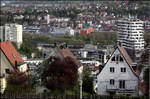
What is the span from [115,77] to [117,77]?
0.03 m

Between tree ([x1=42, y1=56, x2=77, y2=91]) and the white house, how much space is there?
17.2 inches

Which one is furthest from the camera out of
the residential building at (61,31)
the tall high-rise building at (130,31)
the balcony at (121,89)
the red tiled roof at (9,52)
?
the residential building at (61,31)

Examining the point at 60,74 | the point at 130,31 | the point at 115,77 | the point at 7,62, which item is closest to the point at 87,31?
the point at 130,31

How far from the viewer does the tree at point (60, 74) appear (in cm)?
425

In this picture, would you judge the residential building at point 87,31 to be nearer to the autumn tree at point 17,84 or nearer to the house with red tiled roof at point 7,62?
the house with red tiled roof at point 7,62

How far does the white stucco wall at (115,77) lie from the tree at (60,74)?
427 mm

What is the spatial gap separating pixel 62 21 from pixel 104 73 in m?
Answer: 32.5

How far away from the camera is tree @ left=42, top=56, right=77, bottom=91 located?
4.25 meters

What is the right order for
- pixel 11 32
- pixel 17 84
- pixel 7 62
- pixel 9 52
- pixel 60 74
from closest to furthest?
pixel 60 74 < pixel 17 84 < pixel 7 62 < pixel 9 52 < pixel 11 32

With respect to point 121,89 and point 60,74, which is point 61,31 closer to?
point 121,89

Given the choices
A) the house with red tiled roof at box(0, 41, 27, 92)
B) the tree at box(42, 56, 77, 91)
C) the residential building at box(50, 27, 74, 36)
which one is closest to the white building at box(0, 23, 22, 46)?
the residential building at box(50, 27, 74, 36)

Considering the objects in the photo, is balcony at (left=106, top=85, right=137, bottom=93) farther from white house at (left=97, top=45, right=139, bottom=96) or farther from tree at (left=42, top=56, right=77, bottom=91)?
tree at (left=42, top=56, right=77, bottom=91)

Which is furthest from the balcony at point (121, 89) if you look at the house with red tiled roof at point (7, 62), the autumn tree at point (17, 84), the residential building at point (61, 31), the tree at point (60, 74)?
the residential building at point (61, 31)

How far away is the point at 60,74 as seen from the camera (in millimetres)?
4254
